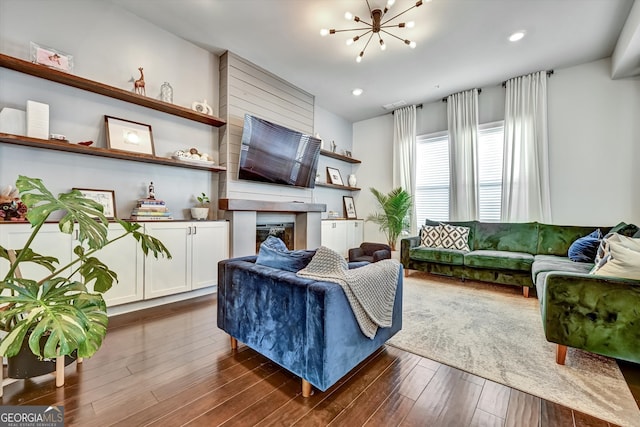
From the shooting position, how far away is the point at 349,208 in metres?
6.00

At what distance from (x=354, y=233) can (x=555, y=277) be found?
399 cm

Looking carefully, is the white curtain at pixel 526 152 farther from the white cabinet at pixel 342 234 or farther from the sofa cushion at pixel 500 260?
the white cabinet at pixel 342 234

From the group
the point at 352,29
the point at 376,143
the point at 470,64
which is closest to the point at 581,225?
the point at 470,64

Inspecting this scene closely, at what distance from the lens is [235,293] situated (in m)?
1.90

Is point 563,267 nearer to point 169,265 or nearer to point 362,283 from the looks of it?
point 362,283

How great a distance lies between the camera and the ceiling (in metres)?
2.68

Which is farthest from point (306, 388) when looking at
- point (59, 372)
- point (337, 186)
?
point (337, 186)

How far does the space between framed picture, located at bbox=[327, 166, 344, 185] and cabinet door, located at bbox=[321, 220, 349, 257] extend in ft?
2.95

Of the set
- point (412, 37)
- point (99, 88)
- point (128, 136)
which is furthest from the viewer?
point (412, 37)

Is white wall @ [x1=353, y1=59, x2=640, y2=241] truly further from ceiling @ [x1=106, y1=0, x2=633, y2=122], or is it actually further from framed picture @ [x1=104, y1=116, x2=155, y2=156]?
framed picture @ [x1=104, y1=116, x2=155, y2=156]

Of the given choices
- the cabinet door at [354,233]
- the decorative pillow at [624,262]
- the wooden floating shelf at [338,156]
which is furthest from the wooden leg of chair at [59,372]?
the cabinet door at [354,233]

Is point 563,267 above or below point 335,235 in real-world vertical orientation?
below

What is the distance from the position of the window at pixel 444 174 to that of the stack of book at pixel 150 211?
426 cm

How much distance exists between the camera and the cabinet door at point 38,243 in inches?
77.6
